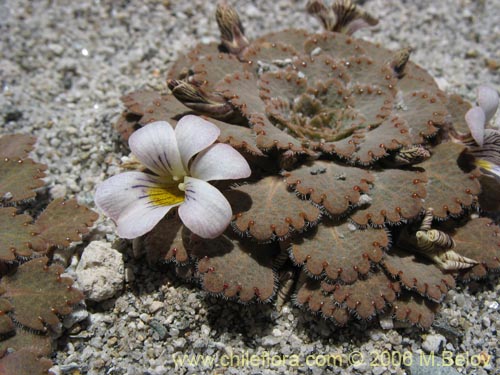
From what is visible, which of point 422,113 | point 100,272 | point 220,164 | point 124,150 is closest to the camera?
point 220,164

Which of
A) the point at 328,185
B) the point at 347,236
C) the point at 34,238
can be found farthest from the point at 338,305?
the point at 34,238

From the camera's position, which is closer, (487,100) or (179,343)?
(179,343)

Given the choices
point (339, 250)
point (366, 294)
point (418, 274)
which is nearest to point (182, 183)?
point (339, 250)

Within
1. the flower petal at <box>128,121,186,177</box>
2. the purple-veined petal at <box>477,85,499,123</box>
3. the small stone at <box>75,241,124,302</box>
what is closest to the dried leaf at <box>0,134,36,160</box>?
the small stone at <box>75,241,124,302</box>

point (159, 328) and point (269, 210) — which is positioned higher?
point (269, 210)

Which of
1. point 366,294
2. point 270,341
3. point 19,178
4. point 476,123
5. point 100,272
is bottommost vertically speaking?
point 270,341

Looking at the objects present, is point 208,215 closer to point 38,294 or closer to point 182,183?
point 182,183

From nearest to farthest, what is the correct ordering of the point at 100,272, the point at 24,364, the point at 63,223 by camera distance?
the point at 24,364 < the point at 100,272 < the point at 63,223
